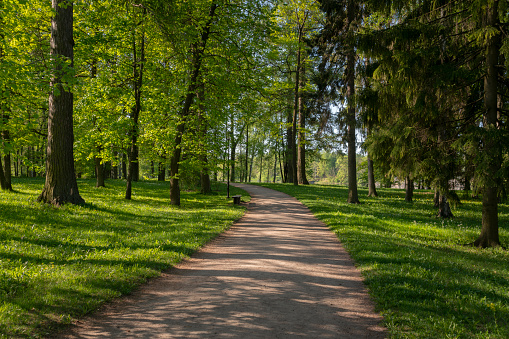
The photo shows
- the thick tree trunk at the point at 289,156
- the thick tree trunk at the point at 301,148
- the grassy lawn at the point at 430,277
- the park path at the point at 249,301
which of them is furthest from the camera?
the thick tree trunk at the point at 289,156

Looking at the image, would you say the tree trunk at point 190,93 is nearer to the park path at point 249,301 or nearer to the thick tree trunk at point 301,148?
the park path at point 249,301

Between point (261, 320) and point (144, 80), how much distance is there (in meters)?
14.9

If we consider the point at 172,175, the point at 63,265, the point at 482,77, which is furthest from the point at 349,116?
the point at 63,265

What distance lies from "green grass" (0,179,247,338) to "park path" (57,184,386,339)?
0.39m

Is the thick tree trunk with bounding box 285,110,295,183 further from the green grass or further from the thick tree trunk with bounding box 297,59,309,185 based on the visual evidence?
the green grass

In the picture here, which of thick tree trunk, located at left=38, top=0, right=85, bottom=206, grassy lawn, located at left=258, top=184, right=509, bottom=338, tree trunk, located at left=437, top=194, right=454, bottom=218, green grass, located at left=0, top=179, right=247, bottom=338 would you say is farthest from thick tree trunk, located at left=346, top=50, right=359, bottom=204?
thick tree trunk, located at left=38, top=0, right=85, bottom=206

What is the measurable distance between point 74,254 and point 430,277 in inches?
288

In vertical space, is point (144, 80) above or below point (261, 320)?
above

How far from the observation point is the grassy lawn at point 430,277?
4219 millimetres

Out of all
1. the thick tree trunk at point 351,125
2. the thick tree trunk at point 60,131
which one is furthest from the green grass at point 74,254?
the thick tree trunk at point 351,125

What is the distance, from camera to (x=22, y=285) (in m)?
4.87

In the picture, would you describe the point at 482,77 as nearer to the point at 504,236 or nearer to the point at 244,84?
the point at 504,236

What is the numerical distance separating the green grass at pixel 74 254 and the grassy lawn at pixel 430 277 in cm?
429

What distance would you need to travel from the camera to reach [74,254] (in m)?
6.66
